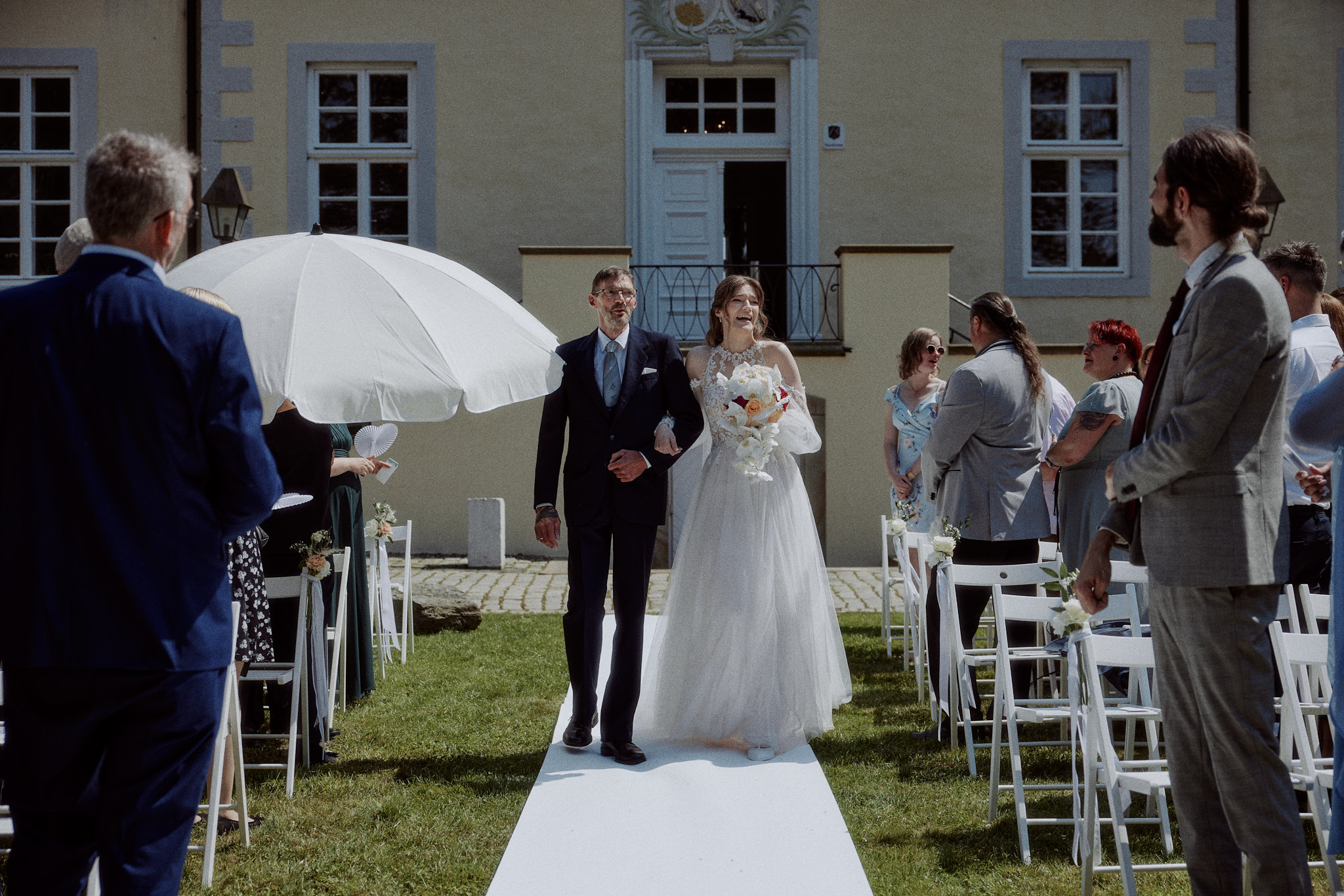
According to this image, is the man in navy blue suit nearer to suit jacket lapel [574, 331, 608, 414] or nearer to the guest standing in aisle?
suit jacket lapel [574, 331, 608, 414]

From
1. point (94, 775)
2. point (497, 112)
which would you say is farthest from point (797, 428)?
point (497, 112)

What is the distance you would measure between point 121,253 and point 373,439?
12.1ft

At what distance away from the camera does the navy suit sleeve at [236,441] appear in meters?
2.56

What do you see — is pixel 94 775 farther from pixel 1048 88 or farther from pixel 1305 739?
pixel 1048 88

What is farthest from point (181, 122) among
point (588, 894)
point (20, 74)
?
point (588, 894)

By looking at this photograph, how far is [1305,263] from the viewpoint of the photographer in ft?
15.3

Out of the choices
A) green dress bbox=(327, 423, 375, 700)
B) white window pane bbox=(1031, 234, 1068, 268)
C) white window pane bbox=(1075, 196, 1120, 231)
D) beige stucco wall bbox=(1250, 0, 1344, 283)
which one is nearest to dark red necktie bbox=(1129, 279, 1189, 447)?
green dress bbox=(327, 423, 375, 700)

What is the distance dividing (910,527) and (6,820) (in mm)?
5797

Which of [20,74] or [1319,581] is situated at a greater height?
[20,74]

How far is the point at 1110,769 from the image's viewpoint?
11.5 ft

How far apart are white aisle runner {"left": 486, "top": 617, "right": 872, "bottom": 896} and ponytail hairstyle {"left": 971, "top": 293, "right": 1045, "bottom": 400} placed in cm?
202

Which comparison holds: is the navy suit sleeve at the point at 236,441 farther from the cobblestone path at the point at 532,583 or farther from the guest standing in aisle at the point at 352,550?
the cobblestone path at the point at 532,583

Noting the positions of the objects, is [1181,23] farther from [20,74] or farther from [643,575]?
[20,74]

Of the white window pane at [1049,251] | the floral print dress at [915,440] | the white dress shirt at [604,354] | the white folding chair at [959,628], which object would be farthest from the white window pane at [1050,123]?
the white dress shirt at [604,354]
